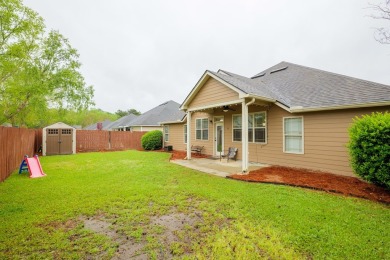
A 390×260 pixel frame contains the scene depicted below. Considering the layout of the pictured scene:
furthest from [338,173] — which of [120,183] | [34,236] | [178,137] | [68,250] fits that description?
[178,137]

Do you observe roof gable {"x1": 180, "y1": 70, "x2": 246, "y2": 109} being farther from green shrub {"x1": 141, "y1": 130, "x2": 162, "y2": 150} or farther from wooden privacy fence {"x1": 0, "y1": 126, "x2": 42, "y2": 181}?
wooden privacy fence {"x1": 0, "y1": 126, "x2": 42, "y2": 181}

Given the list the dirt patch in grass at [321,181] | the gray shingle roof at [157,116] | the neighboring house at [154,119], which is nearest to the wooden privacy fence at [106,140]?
the neighboring house at [154,119]

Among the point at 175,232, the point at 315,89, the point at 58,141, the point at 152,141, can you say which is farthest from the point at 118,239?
the point at 58,141

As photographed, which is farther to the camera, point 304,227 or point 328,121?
point 328,121

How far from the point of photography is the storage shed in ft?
47.9

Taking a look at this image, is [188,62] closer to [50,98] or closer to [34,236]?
[50,98]

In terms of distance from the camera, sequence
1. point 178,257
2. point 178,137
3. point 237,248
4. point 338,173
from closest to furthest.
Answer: point 178,257
point 237,248
point 338,173
point 178,137

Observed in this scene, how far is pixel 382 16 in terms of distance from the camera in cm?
649

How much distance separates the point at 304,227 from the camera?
11.0 ft

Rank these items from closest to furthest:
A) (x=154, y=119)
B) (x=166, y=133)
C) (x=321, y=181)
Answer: (x=321, y=181) < (x=166, y=133) < (x=154, y=119)

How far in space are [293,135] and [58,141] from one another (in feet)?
56.8

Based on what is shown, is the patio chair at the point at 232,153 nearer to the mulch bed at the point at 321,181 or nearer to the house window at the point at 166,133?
the mulch bed at the point at 321,181

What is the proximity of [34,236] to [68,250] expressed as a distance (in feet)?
2.81

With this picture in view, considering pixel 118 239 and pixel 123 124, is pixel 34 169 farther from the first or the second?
pixel 123 124
